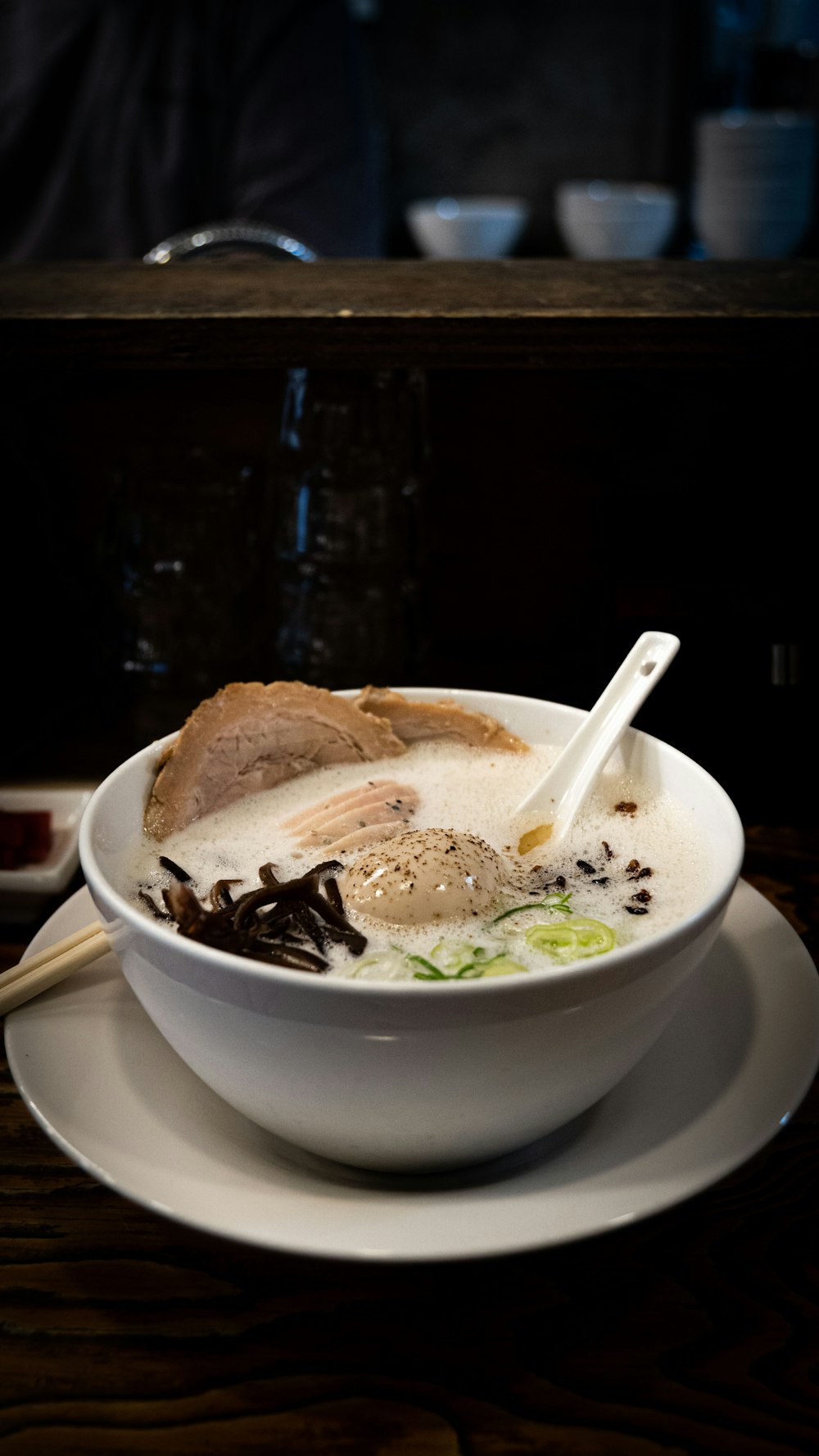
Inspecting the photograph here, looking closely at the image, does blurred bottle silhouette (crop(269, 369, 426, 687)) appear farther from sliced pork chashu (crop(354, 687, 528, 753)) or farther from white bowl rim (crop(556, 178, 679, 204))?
white bowl rim (crop(556, 178, 679, 204))

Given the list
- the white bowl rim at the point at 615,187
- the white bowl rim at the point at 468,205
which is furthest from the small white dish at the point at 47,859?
the white bowl rim at the point at 615,187

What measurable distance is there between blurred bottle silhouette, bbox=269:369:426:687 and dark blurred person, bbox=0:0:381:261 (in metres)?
2.93

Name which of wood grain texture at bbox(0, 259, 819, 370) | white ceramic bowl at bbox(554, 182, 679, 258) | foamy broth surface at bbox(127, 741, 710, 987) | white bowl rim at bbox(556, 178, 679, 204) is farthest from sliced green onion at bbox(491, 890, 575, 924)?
white bowl rim at bbox(556, 178, 679, 204)

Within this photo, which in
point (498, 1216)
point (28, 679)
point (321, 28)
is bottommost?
point (28, 679)

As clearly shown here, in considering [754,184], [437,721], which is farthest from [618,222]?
[437,721]

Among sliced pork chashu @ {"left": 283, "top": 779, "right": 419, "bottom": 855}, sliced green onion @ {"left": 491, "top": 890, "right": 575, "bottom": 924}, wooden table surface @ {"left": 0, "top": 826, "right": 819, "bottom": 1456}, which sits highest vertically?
sliced green onion @ {"left": 491, "top": 890, "right": 575, "bottom": 924}

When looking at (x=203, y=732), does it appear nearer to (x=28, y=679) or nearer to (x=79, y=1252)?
(x=79, y=1252)

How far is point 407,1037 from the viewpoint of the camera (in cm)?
63

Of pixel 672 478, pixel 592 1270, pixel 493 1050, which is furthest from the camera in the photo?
pixel 672 478

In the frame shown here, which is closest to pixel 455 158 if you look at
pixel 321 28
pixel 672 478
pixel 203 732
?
pixel 321 28

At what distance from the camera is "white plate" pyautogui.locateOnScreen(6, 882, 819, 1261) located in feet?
2.14

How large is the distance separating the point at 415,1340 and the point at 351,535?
40.7 inches

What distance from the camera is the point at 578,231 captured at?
3908mm

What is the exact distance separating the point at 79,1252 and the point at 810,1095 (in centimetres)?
54
